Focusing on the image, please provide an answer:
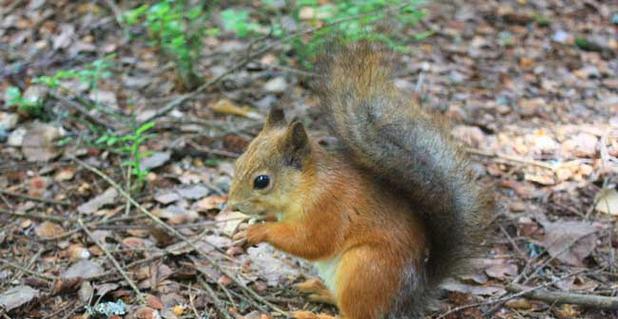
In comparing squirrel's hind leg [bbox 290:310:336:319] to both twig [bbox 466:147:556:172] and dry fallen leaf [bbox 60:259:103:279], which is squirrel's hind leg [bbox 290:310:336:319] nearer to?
dry fallen leaf [bbox 60:259:103:279]

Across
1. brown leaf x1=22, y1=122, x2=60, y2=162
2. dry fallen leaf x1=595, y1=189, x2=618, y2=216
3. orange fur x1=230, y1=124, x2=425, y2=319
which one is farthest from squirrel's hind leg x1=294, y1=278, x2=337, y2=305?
brown leaf x1=22, y1=122, x2=60, y2=162

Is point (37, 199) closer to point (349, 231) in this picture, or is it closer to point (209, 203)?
point (209, 203)

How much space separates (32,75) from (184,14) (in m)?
1.23

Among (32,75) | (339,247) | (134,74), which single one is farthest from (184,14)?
(339,247)

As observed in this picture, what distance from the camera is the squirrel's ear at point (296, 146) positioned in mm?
2559

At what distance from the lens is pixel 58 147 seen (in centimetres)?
377

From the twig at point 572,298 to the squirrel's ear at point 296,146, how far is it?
3.12 feet

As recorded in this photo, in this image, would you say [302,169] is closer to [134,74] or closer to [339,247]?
[339,247]

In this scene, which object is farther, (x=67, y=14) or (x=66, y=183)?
(x=67, y=14)

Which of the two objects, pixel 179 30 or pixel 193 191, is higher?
pixel 179 30

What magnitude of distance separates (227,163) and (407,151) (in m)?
1.59

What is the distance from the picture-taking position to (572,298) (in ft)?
8.91

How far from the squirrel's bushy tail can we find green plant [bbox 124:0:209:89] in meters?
1.59

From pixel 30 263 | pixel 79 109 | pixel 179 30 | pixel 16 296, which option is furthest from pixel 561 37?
pixel 16 296
